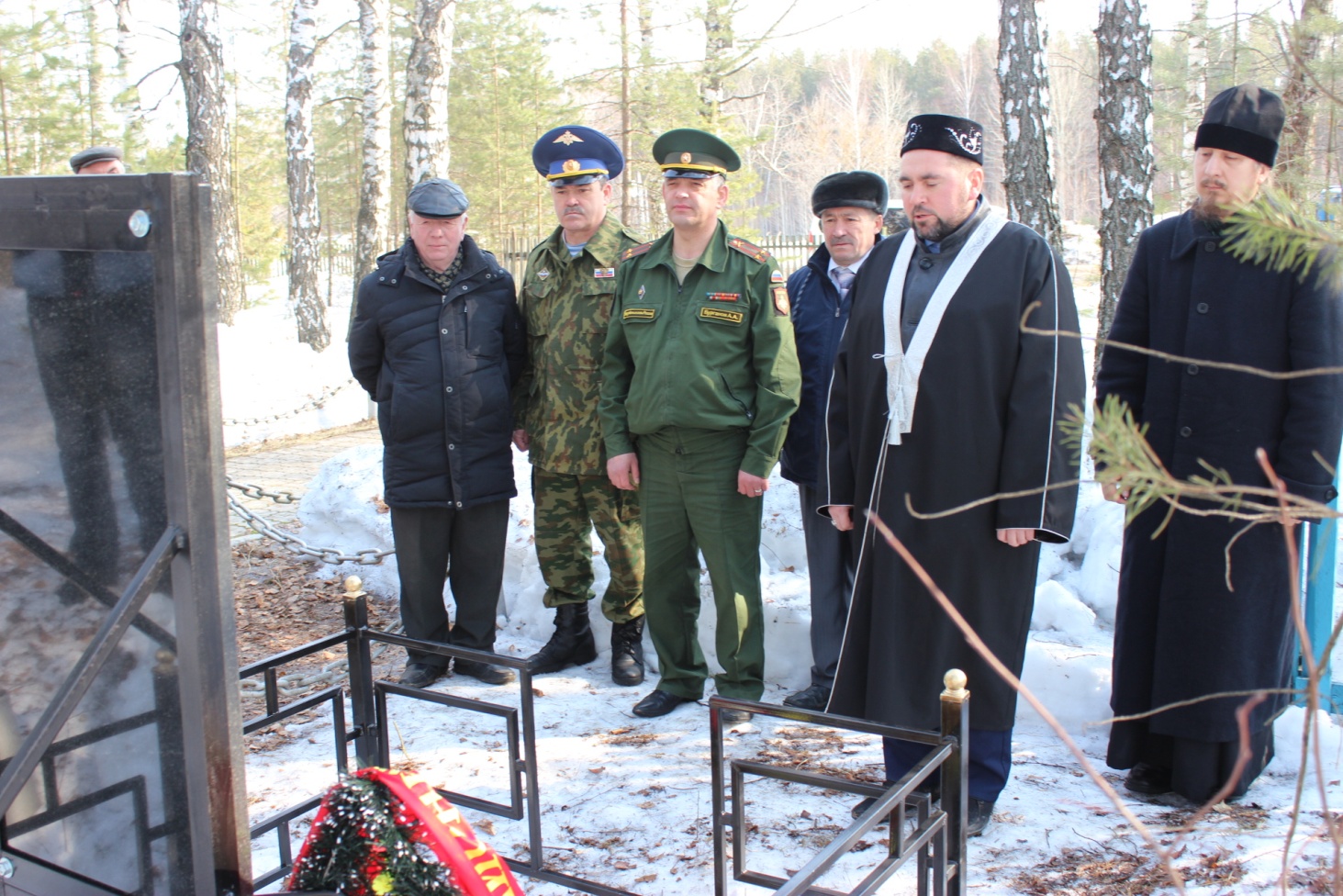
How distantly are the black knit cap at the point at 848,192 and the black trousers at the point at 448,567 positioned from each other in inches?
68.4

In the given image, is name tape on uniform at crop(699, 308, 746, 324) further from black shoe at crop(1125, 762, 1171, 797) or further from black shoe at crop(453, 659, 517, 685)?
black shoe at crop(1125, 762, 1171, 797)

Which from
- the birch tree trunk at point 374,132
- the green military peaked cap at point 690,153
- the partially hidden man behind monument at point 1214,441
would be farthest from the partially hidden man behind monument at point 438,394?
the birch tree trunk at point 374,132

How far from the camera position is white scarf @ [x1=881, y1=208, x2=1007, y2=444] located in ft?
10.00

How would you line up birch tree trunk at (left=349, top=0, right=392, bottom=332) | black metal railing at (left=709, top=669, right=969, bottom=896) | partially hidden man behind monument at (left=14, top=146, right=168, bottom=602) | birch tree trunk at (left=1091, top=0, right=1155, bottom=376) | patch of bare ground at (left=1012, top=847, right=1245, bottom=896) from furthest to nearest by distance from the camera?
birch tree trunk at (left=349, top=0, right=392, bottom=332) < birch tree trunk at (left=1091, top=0, right=1155, bottom=376) < patch of bare ground at (left=1012, top=847, right=1245, bottom=896) < black metal railing at (left=709, top=669, right=969, bottom=896) < partially hidden man behind monument at (left=14, top=146, right=168, bottom=602)

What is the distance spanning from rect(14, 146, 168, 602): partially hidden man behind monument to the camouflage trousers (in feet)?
9.46

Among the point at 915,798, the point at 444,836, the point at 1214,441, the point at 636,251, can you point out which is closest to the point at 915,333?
the point at 1214,441

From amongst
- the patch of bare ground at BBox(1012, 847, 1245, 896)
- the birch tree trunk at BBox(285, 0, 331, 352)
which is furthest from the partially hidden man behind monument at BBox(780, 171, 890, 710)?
the birch tree trunk at BBox(285, 0, 331, 352)

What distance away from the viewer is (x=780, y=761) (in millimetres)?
3658

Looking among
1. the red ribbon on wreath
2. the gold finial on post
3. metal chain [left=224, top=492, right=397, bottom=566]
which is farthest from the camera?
metal chain [left=224, top=492, right=397, bottom=566]

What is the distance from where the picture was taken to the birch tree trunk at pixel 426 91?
8461mm

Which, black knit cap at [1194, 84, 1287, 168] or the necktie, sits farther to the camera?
the necktie

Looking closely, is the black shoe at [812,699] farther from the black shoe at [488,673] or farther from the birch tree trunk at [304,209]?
the birch tree trunk at [304,209]

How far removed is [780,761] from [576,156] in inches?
93.7

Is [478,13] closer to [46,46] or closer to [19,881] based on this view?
[46,46]
